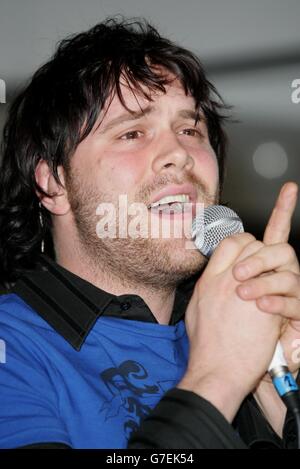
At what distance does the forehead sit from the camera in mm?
1297

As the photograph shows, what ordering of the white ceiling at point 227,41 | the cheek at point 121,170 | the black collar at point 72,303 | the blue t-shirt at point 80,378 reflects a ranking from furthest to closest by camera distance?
the white ceiling at point 227,41, the cheek at point 121,170, the black collar at point 72,303, the blue t-shirt at point 80,378

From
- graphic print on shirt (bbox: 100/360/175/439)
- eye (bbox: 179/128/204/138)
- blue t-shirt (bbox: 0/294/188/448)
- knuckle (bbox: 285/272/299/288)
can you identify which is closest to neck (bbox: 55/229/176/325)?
blue t-shirt (bbox: 0/294/188/448)

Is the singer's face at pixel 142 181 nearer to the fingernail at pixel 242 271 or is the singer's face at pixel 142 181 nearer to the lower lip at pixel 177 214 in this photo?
the lower lip at pixel 177 214

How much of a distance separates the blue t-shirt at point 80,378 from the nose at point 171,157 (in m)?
0.35

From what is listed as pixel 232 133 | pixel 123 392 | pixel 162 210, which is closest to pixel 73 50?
pixel 162 210

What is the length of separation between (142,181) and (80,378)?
44 cm

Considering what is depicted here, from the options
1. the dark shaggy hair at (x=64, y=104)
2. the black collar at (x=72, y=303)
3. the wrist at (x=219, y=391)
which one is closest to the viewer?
the wrist at (x=219, y=391)

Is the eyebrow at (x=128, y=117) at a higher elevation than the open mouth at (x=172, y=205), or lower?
higher

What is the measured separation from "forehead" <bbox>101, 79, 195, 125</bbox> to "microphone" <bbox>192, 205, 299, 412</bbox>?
360mm

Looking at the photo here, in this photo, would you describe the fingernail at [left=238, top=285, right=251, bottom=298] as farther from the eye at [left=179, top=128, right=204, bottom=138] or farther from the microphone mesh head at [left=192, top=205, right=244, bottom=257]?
the eye at [left=179, top=128, right=204, bottom=138]

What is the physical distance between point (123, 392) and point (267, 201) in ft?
6.71

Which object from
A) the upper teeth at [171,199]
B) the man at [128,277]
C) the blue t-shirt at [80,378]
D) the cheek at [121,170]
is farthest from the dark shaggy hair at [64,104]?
the blue t-shirt at [80,378]

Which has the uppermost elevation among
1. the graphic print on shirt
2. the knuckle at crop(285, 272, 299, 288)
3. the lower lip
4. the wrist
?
the knuckle at crop(285, 272, 299, 288)

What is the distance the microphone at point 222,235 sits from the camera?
2.62 ft
